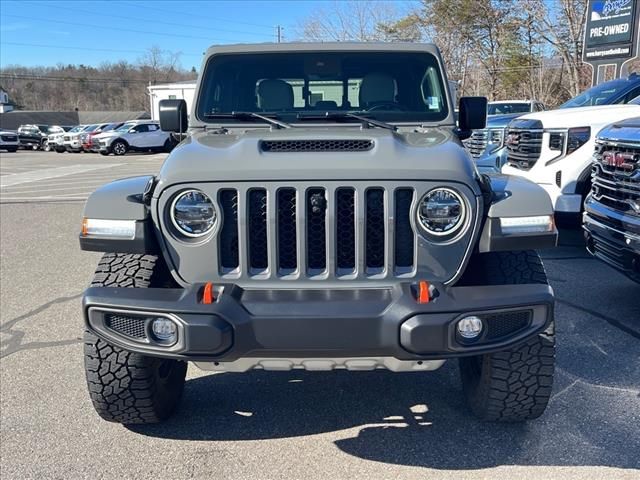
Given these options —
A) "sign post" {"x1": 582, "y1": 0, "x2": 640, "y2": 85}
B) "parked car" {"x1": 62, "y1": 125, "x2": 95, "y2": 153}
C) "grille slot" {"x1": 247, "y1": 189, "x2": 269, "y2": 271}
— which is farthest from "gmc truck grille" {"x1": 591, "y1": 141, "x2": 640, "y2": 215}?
"parked car" {"x1": 62, "y1": 125, "x2": 95, "y2": 153}

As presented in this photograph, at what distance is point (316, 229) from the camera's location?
2.63 metres

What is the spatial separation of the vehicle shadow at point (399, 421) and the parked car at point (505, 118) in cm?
391

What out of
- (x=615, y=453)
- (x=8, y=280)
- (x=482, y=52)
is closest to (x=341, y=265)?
(x=615, y=453)

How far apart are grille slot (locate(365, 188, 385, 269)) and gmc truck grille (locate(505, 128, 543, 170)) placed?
4.82 metres

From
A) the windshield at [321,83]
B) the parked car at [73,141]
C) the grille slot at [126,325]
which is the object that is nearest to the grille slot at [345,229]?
the grille slot at [126,325]

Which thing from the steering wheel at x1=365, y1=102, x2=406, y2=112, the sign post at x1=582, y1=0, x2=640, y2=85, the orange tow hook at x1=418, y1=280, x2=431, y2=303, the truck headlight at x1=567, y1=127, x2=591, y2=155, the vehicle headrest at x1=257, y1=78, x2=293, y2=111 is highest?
the sign post at x1=582, y1=0, x2=640, y2=85

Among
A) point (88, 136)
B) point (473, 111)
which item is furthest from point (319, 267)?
point (88, 136)

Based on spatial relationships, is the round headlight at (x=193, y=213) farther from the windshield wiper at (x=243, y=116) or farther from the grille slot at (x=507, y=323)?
the grille slot at (x=507, y=323)

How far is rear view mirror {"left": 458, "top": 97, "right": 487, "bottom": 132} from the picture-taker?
393 centimetres

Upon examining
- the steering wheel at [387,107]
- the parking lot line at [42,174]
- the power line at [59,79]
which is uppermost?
the power line at [59,79]

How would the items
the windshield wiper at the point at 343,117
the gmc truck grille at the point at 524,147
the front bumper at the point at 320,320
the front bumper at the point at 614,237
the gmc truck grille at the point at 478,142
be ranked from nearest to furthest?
the front bumper at the point at 320,320 → the windshield wiper at the point at 343,117 → the front bumper at the point at 614,237 → the gmc truck grille at the point at 524,147 → the gmc truck grille at the point at 478,142

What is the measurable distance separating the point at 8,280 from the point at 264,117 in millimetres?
4028

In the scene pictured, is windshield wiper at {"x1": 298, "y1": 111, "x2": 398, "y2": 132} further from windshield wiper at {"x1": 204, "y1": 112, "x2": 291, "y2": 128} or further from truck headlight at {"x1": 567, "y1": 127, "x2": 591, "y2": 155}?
truck headlight at {"x1": 567, "y1": 127, "x2": 591, "y2": 155}

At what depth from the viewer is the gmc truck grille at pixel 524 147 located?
6.87 m
